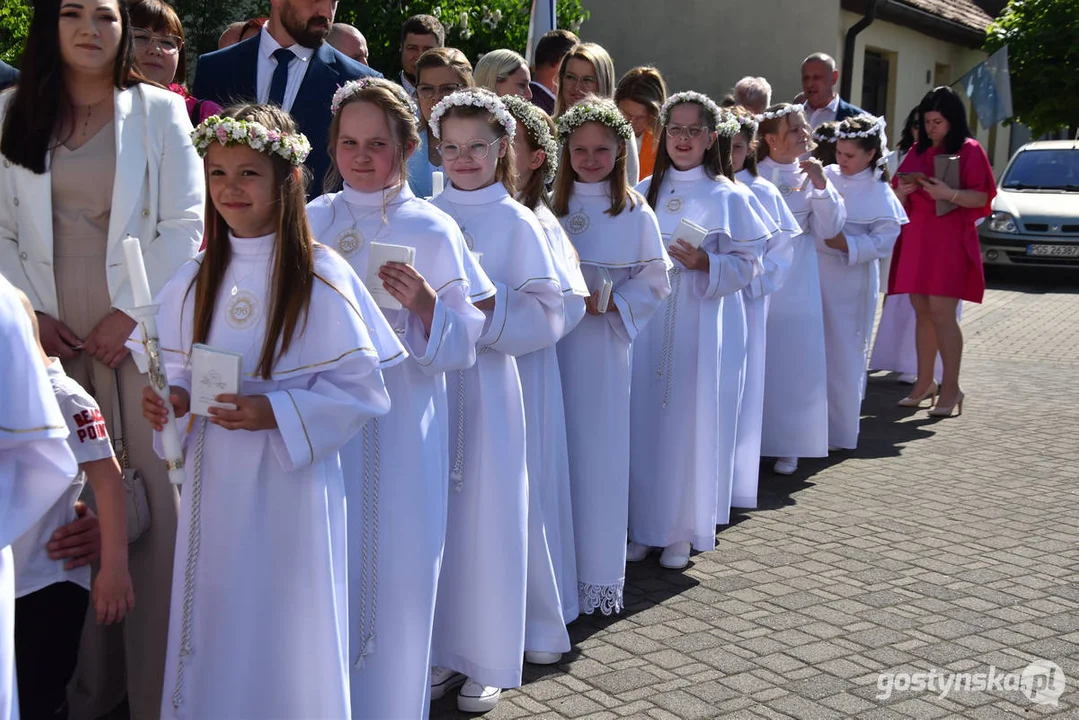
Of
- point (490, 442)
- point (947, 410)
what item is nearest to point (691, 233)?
point (490, 442)

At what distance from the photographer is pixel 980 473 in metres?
7.90

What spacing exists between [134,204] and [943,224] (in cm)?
702

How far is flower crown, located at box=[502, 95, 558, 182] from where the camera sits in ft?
15.7

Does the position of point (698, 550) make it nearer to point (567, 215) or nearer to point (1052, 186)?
point (567, 215)

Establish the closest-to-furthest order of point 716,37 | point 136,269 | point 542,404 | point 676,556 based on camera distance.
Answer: point 136,269 < point 542,404 < point 676,556 < point 716,37

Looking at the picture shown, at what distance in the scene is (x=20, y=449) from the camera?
2.50 meters

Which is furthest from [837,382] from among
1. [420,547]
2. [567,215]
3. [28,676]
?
[28,676]

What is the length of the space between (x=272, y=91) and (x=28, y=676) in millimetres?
2851

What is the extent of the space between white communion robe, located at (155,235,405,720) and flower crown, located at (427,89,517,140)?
121cm

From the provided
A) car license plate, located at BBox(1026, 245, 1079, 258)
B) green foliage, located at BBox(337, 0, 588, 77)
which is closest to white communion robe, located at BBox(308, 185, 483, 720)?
green foliage, located at BBox(337, 0, 588, 77)

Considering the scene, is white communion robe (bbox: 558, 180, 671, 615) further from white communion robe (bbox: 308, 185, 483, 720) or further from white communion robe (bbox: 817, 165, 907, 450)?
white communion robe (bbox: 817, 165, 907, 450)

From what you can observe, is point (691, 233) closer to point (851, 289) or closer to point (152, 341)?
point (152, 341)

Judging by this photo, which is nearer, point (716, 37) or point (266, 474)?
point (266, 474)

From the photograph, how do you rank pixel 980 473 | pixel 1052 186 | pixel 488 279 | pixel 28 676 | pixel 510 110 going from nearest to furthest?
pixel 28 676
pixel 488 279
pixel 510 110
pixel 980 473
pixel 1052 186
